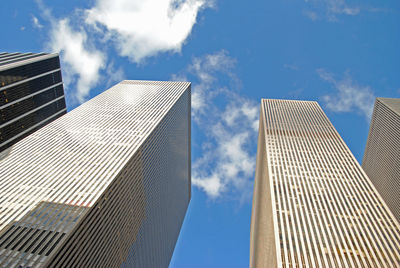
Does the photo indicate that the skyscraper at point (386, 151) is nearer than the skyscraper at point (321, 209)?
No

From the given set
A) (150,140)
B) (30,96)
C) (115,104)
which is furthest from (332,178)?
(30,96)

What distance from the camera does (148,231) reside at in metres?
101

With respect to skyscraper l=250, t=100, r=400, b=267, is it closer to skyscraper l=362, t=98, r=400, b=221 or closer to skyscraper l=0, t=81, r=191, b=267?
skyscraper l=0, t=81, r=191, b=267

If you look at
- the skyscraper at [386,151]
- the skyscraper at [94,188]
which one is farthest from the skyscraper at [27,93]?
the skyscraper at [386,151]

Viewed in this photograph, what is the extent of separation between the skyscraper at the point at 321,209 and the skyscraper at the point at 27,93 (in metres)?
111

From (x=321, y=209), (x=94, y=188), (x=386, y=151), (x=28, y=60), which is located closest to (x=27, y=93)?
(x=28, y=60)

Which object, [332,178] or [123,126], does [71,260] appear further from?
[332,178]

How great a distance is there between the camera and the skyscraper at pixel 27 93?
112625mm

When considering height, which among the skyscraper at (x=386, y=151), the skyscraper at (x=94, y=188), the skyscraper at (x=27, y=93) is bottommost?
the skyscraper at (x=94, y=188)

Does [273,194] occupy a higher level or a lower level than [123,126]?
lower

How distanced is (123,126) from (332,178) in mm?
79762

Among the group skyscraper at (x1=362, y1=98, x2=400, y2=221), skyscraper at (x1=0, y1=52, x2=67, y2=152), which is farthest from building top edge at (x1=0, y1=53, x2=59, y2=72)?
skyscraper at (x1=362, y1=98, x2=400, y2=221)

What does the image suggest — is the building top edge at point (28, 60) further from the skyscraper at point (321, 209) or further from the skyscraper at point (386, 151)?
the skyscraper at point (386, 151)

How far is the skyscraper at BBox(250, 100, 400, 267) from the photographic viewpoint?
61250mm
